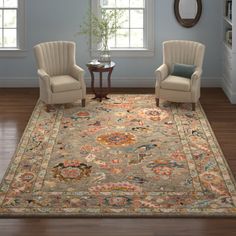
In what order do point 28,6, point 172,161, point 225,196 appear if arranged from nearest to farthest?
1. point 225,196
2. point 172,161
3. point 28,6

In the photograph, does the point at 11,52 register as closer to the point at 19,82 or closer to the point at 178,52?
the point at 19,82

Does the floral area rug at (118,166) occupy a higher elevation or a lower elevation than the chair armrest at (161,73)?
lower

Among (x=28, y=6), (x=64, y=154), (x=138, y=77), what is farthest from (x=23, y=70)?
(x=64, y=154)

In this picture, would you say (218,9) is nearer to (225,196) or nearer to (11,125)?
(11,125)

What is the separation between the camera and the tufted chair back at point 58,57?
33.2ft

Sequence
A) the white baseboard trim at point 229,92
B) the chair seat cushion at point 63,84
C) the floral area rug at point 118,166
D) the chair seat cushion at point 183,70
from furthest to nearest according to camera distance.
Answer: the white baseboard trim at point 229,92, the chair seat cushion at point 183,70, the chair seat cushion at point 63,84, the floral area rug at point 118,166

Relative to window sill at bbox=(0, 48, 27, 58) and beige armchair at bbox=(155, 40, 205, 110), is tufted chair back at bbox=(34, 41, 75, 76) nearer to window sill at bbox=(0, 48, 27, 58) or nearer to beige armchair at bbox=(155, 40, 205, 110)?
window sill at bbox=(0, 48, 27, 58)

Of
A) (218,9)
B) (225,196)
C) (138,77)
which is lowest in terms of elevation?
(225,196)

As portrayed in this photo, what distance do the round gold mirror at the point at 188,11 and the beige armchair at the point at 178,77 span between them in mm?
852

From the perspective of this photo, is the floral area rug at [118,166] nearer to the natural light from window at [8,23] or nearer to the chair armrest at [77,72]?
the chair armrest at [77,72]

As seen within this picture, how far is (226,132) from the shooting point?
8.77m

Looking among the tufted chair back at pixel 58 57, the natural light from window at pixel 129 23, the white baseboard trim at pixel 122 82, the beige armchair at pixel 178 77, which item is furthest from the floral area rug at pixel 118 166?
the natural light from window at pixel 129 23

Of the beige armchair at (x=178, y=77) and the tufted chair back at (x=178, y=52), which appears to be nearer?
the beige armchair at (x=178, y=77)

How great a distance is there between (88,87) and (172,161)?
13.8 feet
